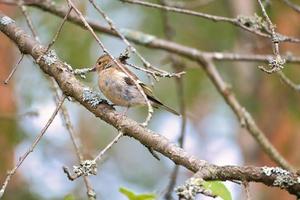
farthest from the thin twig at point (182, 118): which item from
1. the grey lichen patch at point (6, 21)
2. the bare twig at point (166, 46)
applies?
the grey lichen patch at point (6, 21)

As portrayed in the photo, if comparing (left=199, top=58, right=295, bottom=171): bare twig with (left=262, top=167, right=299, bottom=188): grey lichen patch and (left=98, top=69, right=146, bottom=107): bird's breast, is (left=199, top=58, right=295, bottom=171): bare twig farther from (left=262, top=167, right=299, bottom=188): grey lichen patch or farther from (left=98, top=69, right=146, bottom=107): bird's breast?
(left=262, top=167, right=299, bottom=188): grey lichen patch

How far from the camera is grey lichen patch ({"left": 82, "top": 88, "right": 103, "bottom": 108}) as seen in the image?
7.34 ft

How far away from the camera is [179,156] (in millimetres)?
1918

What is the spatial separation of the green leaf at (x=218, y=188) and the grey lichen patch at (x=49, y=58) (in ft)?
2.84

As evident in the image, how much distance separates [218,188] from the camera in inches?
67.3

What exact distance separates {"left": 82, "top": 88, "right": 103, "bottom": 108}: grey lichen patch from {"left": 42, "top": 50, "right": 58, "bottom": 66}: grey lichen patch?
0.19 meters

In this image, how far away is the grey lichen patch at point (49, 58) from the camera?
2355 mm

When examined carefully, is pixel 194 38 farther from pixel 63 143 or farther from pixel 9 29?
pixel 9 29

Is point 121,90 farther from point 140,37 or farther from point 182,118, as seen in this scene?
point 140,37

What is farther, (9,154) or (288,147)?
(288,147)

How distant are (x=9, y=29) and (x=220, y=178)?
44.9 inches

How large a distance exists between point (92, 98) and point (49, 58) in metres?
0.24

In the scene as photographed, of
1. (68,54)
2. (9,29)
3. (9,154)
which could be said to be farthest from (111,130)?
(9,29)

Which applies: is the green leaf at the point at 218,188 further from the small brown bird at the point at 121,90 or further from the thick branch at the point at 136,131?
the small brown bird at the point at 121,90
